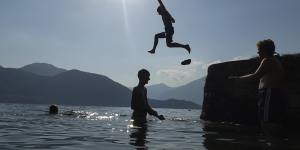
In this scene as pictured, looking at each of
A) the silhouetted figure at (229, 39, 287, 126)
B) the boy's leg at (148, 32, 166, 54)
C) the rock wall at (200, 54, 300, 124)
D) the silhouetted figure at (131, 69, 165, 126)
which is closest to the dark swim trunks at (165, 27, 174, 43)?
the boy's leg at (148, 32, 166, 54)

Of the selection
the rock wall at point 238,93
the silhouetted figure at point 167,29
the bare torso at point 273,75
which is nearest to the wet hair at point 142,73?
the silhouetted figure at point 167,29

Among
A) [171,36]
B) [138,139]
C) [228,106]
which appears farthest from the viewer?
[228,106]

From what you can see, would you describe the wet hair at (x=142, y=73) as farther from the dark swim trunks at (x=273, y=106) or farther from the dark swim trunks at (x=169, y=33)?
the dark swim trunks at (x=273, y=106)

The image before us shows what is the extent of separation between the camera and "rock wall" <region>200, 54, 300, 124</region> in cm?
1450

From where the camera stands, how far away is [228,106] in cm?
1812

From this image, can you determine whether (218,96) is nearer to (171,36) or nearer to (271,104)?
(171,36)

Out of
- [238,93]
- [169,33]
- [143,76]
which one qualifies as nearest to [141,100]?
[143,76]

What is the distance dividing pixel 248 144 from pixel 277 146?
619 millimetres

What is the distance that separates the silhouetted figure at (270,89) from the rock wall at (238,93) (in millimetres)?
6733

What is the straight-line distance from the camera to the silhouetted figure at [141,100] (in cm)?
1210

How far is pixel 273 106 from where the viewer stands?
775cm

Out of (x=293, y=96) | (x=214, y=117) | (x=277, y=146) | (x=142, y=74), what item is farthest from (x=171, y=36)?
(x=214, y=117)

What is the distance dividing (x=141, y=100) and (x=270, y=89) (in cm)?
516

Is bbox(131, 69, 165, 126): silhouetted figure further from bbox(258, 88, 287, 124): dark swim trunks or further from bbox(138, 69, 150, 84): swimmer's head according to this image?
bbox(258, 88, 287, 124): dark swim trunks
